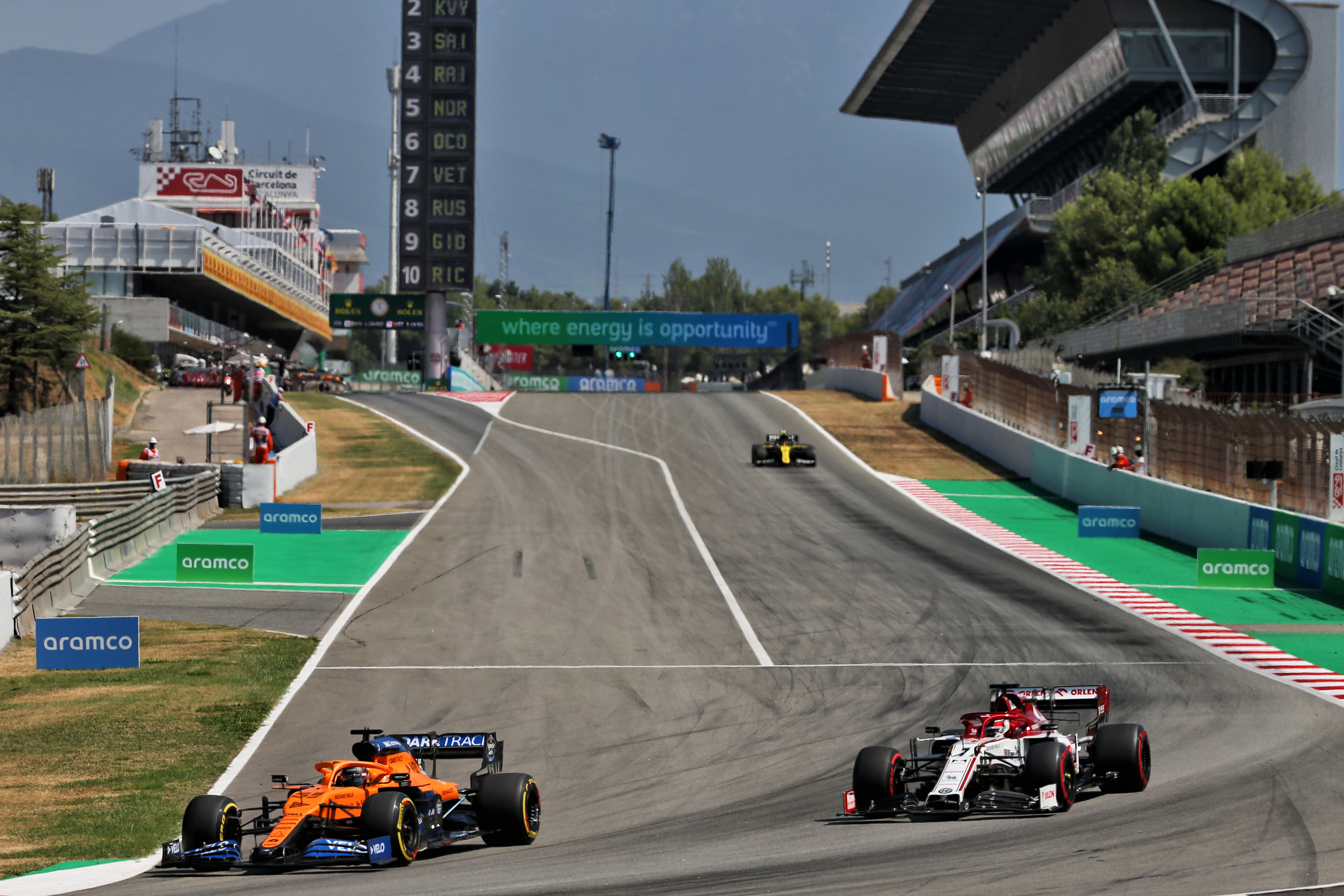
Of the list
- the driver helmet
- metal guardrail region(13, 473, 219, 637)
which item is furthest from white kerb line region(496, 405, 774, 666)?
metal guardrail region(13, 473, 219, 637)

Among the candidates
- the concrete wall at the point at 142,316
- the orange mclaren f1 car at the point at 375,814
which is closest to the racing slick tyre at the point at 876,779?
the orange mclaren f1 car at the point at 375,814

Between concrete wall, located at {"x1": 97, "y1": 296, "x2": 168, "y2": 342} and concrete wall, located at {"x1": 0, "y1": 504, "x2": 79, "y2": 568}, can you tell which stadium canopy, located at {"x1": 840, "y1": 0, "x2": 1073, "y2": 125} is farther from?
concrete wall, located at {"x1": 0, "y1": 504, "x2": 79, "y2": 568}

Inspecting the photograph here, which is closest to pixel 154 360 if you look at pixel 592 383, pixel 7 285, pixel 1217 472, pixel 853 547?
pixel 7 285

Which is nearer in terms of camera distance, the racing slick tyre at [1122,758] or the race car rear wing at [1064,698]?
the racing slick tyre at [1122,758]

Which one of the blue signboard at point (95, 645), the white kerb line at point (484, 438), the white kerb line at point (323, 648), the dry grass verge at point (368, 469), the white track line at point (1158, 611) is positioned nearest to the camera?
the white kerb line at point (323, 648)

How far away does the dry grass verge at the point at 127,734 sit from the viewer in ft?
39.3

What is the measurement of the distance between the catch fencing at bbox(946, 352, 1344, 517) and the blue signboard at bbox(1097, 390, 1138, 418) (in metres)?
0.29

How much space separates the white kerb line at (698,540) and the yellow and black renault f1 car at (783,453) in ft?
10.2

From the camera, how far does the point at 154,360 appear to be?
71.1 meters

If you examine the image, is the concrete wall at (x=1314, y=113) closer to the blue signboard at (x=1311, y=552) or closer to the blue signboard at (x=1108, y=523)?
the blue signboard at (x=1108, y=523)

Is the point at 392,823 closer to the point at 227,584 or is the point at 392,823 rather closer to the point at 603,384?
the point at 227,584

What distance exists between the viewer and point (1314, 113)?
282ft

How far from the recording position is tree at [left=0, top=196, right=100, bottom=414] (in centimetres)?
5075

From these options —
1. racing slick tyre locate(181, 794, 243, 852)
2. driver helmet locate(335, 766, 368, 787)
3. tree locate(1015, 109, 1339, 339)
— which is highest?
tree locate(1015, 109, 1339, 339)
